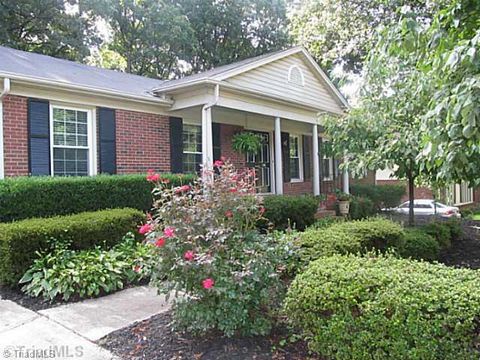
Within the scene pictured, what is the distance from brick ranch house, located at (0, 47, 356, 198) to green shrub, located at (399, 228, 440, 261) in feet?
13.1

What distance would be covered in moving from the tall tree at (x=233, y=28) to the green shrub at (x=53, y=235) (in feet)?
71.4

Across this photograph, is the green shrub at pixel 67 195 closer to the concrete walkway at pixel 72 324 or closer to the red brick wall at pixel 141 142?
the red brick wall at pixel 141 142

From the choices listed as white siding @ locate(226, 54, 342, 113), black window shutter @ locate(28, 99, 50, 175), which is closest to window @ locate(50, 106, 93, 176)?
black window shutter @ locate(28, 99, 50, 175)

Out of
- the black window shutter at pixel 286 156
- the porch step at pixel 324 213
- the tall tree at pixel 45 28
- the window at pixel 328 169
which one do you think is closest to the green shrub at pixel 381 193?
the window at pixel 328 169

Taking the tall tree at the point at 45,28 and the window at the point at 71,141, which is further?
the tall tree at the point at 45,28

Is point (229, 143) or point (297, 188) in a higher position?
point (229, 143)

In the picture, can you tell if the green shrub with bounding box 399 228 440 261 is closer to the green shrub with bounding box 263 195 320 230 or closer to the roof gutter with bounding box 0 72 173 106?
the green shrub with bounding box 263 195 320 230

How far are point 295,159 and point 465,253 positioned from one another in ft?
23.4

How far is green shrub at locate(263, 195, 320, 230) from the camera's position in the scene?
961 cm

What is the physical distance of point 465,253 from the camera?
8.97 meters

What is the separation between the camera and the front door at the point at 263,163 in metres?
13.1

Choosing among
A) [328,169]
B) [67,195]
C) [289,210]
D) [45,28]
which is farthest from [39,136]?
[45,28]

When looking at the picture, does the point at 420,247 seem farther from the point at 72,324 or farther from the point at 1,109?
the point at 1,109

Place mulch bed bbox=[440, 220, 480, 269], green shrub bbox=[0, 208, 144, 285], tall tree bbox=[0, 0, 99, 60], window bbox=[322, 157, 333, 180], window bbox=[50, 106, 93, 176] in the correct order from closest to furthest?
green shrub bbox=[0, 208, 144, 285], mulch bed bbox=[440, 220, 480, 269], window bbox=[50, 106, 93, 176], window bbox=[322, 157, 333, 180], tall tree bbox=[0, 0, 99, 60]
